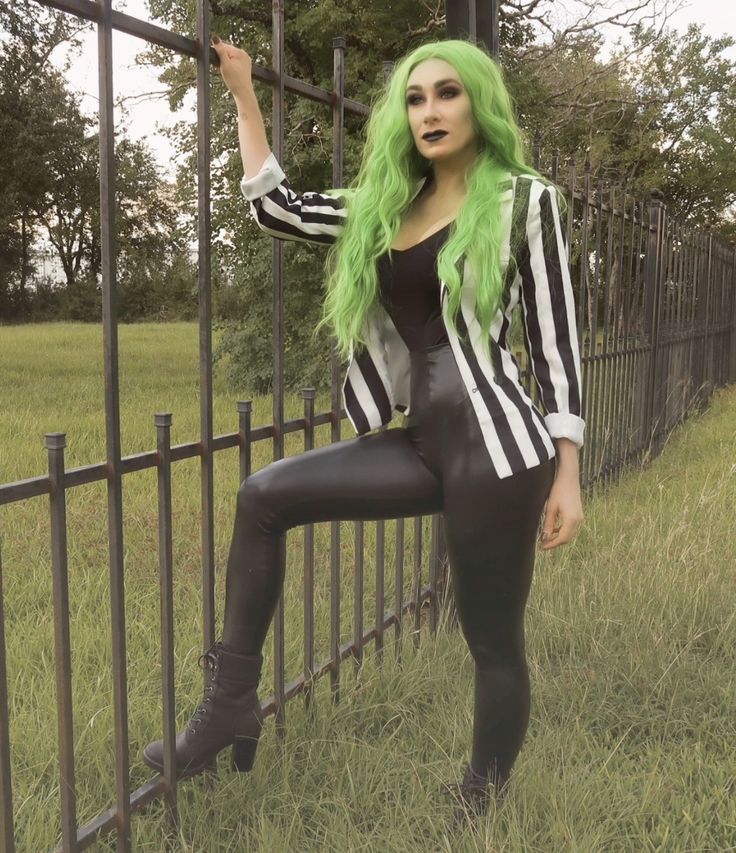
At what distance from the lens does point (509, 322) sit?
217 centimetres

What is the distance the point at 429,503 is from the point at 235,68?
1085mm

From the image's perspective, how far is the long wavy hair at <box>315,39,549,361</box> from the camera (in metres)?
1.96

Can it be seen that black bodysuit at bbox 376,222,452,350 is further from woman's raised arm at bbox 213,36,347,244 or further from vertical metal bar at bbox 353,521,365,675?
vertical metal bar at bbox 353,521,365,675

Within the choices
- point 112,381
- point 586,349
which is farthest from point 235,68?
point 586,349

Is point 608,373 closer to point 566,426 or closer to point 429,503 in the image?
point 566,426

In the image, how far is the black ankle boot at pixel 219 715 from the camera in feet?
6.88

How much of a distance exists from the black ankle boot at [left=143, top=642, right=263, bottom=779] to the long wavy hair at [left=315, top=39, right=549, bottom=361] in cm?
79

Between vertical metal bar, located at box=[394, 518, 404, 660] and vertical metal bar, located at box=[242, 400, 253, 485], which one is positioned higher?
vertical metal bar, located at box=[242, 400, 253, 485]

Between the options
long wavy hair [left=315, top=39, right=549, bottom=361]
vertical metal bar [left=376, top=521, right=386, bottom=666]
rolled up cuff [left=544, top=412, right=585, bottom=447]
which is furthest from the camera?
vertical metal bar [left=376, top=521, right=386, bottom=666]

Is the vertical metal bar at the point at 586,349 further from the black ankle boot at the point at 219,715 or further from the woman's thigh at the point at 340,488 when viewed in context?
the black ankle boot at the point at 219,715

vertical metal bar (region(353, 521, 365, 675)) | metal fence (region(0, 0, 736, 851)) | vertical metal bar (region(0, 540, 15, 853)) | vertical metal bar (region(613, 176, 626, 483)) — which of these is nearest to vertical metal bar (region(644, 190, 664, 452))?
vertical metal bar (region(613, 176, 626, 483))

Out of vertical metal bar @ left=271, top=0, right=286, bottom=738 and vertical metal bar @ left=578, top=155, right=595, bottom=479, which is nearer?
vertical metal bar @ left=271, top=0, right=286, bottom=738

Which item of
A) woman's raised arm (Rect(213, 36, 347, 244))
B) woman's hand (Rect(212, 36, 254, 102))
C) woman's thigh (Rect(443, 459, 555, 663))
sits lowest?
woman's thigh (Rect(443, 459, 555, 663))

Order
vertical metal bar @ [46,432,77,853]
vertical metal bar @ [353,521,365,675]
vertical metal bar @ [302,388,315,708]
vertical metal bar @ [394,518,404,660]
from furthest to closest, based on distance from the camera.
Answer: vertical metal bar @ [394,518,404,660] → vertical metal bar @ [353,521,365,675] → vertical metal bar @ [302,388,315,708] → vertical metal bar @ [46,432,77,853]
